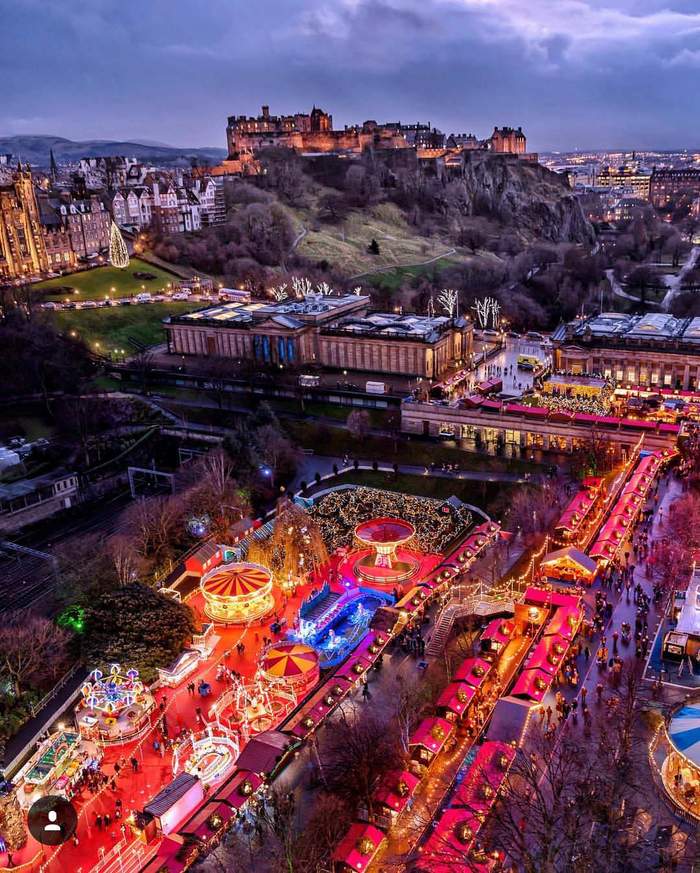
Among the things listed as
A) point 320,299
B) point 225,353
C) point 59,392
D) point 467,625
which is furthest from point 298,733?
point 320,299

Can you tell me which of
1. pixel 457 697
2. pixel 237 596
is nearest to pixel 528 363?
pixel 237 596

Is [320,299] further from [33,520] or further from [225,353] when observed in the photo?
[33,520]

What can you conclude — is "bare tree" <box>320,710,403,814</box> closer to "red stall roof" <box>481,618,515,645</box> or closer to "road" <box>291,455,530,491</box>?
"red stall roof" <box>481,618,515,645</box>

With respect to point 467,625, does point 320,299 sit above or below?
above

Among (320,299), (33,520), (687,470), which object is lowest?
(33,520)

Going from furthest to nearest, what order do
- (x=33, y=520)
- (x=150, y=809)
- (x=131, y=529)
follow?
(x=33, y=520), (x=131, y=529), (x=150, y=809)

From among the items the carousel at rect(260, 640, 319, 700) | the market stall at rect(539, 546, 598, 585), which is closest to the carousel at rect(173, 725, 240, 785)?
the carousel at rect(260, 640, 319, 700)

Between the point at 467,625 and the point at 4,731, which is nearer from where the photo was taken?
the point at 4,731
